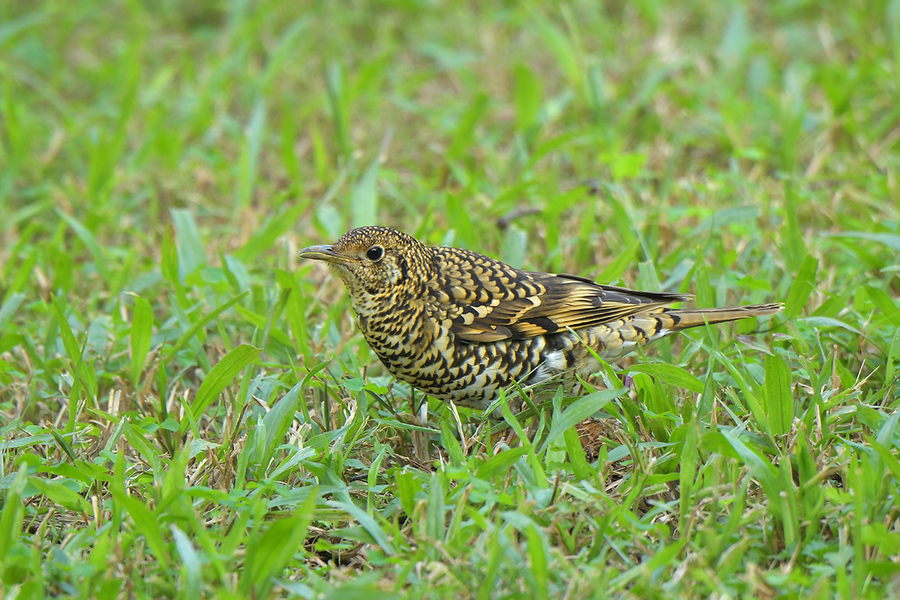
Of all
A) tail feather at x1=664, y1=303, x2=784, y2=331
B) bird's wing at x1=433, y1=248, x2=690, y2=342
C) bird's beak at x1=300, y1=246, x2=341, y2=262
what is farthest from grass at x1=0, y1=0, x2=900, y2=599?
bird's beak at x1=300, y1=246, x2=341, y2=262

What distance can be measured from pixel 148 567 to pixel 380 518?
0.70 m

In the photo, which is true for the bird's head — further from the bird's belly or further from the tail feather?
the tail feather

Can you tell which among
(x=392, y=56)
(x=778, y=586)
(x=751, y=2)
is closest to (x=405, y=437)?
(x=778, y=586)

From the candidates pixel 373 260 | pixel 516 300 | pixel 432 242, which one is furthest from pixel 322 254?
pixel 432 242

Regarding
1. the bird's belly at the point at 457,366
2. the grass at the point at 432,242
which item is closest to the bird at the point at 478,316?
the bird's belly at the point at 457,366

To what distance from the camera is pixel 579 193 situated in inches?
200

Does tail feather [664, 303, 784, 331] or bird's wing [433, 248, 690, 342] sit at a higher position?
bird's wing [433, 248, 690, 342]

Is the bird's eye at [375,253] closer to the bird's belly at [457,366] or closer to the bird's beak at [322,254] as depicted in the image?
the bird's beak at [322,254]

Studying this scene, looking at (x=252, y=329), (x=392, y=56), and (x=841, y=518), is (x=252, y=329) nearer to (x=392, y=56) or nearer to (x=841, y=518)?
(x=841, y=518)

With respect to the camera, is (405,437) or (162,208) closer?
(405,437)

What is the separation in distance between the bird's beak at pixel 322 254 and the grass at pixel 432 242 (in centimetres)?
40

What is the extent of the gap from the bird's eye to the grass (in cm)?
47

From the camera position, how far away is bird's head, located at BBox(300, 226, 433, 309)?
11.4ft

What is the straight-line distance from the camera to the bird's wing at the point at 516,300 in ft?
11.5
